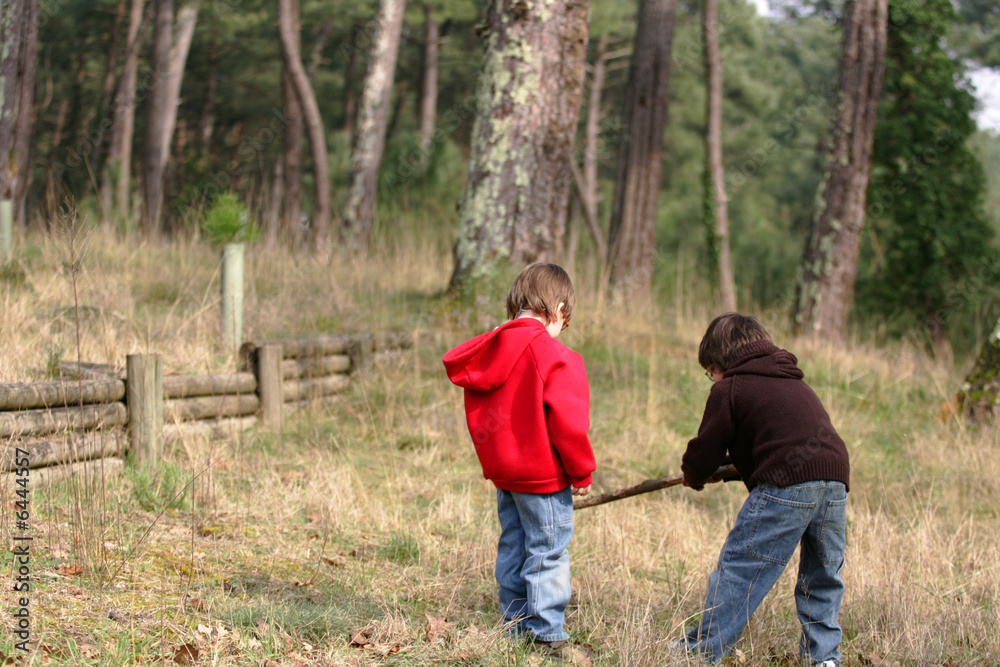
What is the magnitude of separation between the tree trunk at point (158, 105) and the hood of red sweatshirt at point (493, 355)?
13508mm

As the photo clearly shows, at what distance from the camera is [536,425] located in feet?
8.82

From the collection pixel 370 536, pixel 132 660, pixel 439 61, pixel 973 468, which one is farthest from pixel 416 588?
pixel 439 61

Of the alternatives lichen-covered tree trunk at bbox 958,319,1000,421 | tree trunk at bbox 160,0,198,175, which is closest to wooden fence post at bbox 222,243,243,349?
lichen-covered tree trunk at bbox 958,319,1000,421

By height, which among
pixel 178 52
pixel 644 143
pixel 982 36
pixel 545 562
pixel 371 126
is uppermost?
pixel 982 36

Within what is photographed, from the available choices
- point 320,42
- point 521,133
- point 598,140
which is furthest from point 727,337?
point 598,140

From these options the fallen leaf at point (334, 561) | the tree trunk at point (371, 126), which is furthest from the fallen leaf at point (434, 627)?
the tree trunk at point (371, 126)

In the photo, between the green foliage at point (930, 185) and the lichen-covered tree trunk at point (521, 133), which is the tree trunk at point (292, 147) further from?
the green foliage at point (930, 185)

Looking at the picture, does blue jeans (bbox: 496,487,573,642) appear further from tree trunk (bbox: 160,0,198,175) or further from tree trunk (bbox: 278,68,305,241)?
tree trunk (bbox: 160,0,198,175)

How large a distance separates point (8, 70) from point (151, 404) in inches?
158

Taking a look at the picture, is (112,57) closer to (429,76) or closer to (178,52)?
(178,52)

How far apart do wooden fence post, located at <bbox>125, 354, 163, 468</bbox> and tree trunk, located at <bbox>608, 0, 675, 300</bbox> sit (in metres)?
8.88

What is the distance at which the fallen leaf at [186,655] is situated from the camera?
2.43 m

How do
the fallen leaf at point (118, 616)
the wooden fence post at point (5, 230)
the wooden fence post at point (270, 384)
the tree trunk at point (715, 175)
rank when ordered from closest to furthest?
the fallen leaf at point (118, 616) < the wooden fence post at point (270, 384) < the wooden fence post at point (5, 230) < the tree trunk at point (715, 175)

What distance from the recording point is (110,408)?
13.2 feet
